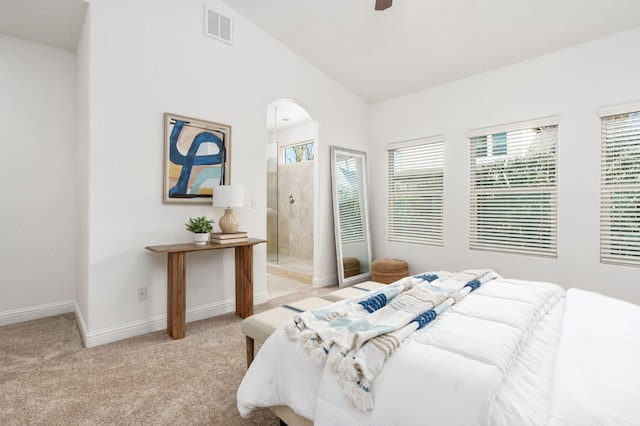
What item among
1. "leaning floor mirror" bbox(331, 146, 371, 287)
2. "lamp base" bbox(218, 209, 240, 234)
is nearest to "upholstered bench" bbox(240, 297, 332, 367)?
"lamp base" bbox(218, 209, 240, 234)

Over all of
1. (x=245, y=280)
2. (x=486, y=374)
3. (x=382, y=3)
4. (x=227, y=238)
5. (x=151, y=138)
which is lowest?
(x=245, y=280)

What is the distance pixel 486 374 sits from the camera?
106cm

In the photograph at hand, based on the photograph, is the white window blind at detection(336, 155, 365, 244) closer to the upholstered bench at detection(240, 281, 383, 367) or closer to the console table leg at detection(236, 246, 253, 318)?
the console table leg at detection(236, 246, 253, 318)

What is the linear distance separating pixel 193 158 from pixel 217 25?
1.41 meters

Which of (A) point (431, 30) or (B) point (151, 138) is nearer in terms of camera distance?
(B) point (151, 138)

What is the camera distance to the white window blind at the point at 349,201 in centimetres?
472

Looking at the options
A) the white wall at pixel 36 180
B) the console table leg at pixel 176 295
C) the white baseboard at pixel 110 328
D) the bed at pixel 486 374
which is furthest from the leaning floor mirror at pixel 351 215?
the white wall at pixel 36 180

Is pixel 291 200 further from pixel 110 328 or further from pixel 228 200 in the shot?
pixel 110 328

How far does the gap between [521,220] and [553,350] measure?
281cm

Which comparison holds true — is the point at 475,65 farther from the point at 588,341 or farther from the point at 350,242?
the point at 588,341

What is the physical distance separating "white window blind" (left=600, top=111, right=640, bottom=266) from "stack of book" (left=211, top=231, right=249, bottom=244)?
11.6ft

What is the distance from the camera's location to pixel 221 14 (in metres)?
3.40

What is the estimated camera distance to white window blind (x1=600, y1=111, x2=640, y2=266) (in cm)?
310

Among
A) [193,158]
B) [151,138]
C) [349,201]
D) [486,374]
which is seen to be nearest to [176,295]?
[193,158]
